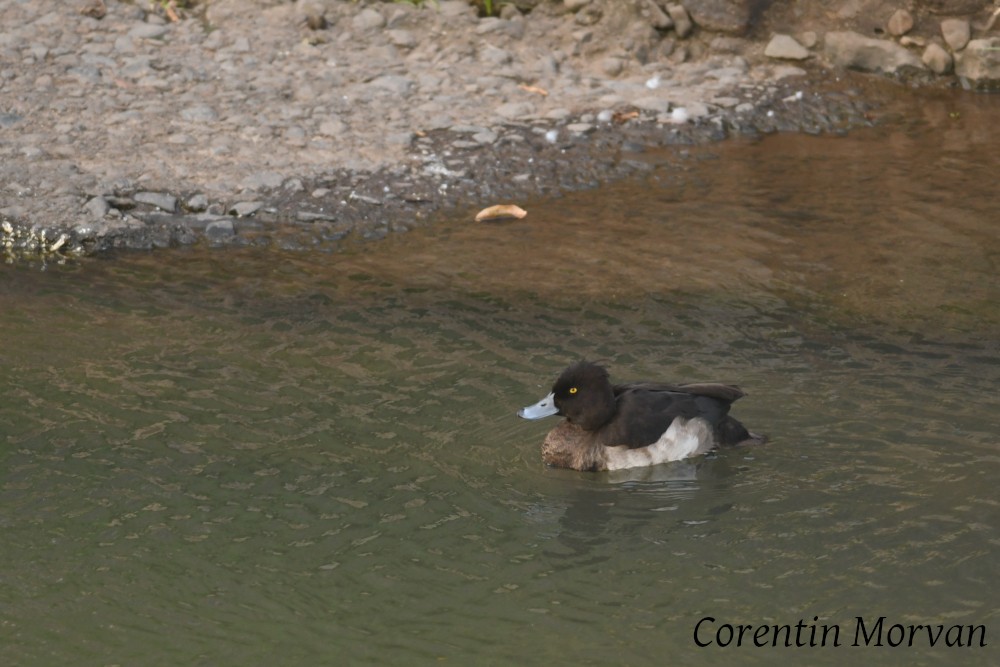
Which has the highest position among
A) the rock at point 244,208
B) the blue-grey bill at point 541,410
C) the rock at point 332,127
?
the rock at point 332,127

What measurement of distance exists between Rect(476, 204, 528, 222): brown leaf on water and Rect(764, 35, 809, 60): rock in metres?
4.14

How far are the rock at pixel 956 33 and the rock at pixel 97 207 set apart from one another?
8.43 m

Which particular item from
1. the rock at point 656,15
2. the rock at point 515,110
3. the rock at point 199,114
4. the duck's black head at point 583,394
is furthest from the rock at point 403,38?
the duck's black head at point 583,394

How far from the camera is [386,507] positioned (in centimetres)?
659

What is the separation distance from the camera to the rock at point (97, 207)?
1034 centimetres

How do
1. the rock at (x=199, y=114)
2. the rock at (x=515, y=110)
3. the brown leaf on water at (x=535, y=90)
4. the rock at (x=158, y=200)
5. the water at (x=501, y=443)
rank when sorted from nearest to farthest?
1. the water at (x=501, y=443)
2. the rock at (x=158, y=200)
3. the rock at (x=199, y=114)
4. the rock at (x=515, y=110)
5. the brown leaf on water at (x=535, y=90)

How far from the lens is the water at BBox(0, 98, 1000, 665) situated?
570 centimetres

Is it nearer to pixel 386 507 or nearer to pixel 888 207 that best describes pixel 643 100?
pixel 888 207

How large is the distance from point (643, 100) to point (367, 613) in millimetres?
7923

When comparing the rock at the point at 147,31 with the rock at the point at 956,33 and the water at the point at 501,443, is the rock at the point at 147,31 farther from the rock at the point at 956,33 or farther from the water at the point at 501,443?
the rock at the point at 956,33

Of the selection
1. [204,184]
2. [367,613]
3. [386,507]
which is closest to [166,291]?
[204,184]

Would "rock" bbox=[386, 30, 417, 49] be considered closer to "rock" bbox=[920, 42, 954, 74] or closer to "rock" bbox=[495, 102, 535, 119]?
"rock" bbox=[495, 102, 535, 119]

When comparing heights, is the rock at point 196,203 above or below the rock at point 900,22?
below

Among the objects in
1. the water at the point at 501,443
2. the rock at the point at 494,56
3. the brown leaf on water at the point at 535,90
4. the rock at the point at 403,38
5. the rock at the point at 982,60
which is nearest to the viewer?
the water at the point at 501,443
